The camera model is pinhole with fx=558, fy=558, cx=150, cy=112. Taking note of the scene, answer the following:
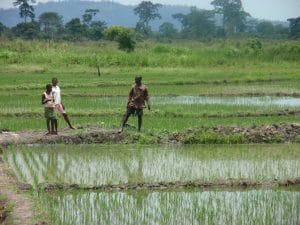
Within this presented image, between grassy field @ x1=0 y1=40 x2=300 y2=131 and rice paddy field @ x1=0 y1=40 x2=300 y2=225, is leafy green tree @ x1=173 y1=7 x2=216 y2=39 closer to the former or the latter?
grassy field @ x1=0 y1=40 x2=300 y2=131

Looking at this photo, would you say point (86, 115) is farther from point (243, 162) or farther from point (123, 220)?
point (123, 220)

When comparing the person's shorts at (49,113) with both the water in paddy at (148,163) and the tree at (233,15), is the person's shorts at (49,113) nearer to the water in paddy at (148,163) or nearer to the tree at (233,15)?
the water in paddy at (148,163)

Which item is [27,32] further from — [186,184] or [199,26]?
[186,184]

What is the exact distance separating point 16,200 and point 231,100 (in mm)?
11340

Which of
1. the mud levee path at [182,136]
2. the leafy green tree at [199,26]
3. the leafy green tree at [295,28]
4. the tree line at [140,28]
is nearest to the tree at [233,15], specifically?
the tree line at [140,28]

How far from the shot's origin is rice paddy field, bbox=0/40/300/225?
703cm

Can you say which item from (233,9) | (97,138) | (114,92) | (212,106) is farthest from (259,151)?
(233,9)

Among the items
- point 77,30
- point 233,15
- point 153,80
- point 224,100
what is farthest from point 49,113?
point 233,15

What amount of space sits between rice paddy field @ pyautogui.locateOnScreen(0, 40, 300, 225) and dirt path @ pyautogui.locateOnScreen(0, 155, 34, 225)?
192mm

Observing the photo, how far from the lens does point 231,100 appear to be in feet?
57.7

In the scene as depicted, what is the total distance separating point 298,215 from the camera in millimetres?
6723

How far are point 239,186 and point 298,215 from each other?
64.5 inches

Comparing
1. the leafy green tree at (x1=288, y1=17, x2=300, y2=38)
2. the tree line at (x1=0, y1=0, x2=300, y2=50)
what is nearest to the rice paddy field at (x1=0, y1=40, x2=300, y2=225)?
the tree line at (x1=0, y1=0, x2=300, y2=50)

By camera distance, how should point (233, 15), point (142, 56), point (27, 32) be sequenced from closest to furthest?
point (142, 56) < point (27, 32) < point (233, 15)
